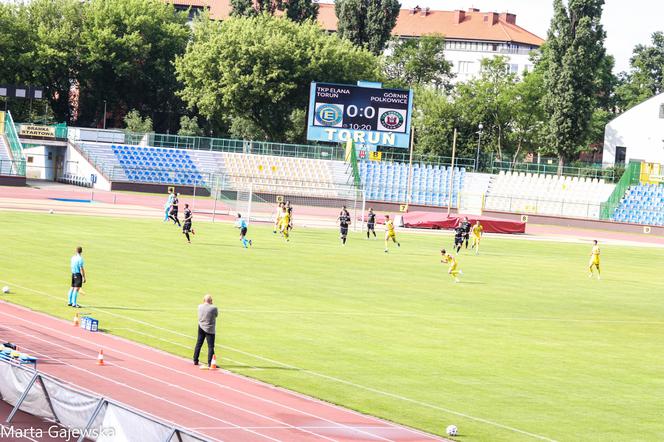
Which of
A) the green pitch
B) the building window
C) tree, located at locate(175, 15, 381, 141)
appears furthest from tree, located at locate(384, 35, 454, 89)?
the green pitch

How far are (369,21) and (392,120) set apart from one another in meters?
28.7

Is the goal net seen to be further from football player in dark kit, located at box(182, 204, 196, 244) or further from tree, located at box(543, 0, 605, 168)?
football player in dark kit, located at box(182, 204, 196, 244)

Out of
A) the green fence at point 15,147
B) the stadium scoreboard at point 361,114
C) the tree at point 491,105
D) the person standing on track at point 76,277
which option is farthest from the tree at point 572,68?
the person standing on track at point 76,277

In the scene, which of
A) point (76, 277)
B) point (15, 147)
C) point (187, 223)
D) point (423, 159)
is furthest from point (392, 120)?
point (76, 277)

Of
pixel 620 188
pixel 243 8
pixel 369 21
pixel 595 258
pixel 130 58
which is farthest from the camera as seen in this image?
pixel 369 21

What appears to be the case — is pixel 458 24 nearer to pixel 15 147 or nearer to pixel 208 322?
pixel 15 147

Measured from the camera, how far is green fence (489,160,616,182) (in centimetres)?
9644

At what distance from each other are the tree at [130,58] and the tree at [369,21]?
17.4 metres

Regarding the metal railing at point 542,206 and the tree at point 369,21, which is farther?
the tree at point 369,21

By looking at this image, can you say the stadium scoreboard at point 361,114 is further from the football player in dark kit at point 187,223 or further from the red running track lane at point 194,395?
the red running track lane at point 194,395

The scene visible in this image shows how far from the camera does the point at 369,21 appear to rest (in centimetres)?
11512

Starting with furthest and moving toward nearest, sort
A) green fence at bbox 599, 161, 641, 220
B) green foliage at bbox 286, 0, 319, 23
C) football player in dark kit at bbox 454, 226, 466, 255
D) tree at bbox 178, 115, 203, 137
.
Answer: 1. green foliage at bbox 286, 0, 319, 23
2. tree at bbox 178, 115, 203, 137
3. green fence at bbox 599, 161, 641, 220
4. football player in dark kit at bbox 454, 226, 466, 255

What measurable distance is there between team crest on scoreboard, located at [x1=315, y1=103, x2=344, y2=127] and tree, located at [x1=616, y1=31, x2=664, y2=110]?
235ft

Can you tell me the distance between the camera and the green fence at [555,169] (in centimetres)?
9644
